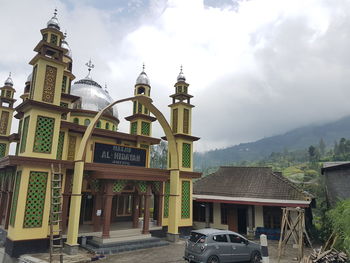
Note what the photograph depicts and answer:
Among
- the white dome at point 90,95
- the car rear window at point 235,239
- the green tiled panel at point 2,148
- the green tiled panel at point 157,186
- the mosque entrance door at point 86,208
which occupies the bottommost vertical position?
the car rear window at point 235,239

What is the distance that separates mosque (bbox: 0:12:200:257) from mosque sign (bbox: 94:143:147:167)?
6 cm

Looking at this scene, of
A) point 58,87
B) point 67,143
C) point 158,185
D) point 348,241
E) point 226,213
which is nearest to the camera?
point 348,241

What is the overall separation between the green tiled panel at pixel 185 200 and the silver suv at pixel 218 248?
25.2ft

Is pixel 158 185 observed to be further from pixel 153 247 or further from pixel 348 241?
pixel 348 241

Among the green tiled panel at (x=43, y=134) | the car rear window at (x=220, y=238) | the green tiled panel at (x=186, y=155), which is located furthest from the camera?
the green tiled panel at (x=186, y=155)

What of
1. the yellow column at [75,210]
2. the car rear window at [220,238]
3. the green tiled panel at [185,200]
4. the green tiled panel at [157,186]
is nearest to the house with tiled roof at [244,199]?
the green tiled panel at [185,200]

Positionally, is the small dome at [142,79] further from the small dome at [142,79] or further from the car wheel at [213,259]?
the car wheel at [213,259]

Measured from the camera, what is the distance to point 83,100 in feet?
72.5

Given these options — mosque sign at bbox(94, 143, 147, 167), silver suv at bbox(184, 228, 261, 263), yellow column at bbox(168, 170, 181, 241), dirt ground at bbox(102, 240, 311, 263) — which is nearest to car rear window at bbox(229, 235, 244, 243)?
silver suv at bbox(184, 228, 261, 263)

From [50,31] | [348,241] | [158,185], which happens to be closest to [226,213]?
[158,185]

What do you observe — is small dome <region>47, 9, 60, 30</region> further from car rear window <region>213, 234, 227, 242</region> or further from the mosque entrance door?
car rear window <region>213, 234, 227, 242</region>

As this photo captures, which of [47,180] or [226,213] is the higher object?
[47,180]

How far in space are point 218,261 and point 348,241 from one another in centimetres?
507

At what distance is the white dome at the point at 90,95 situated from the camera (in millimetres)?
22047
